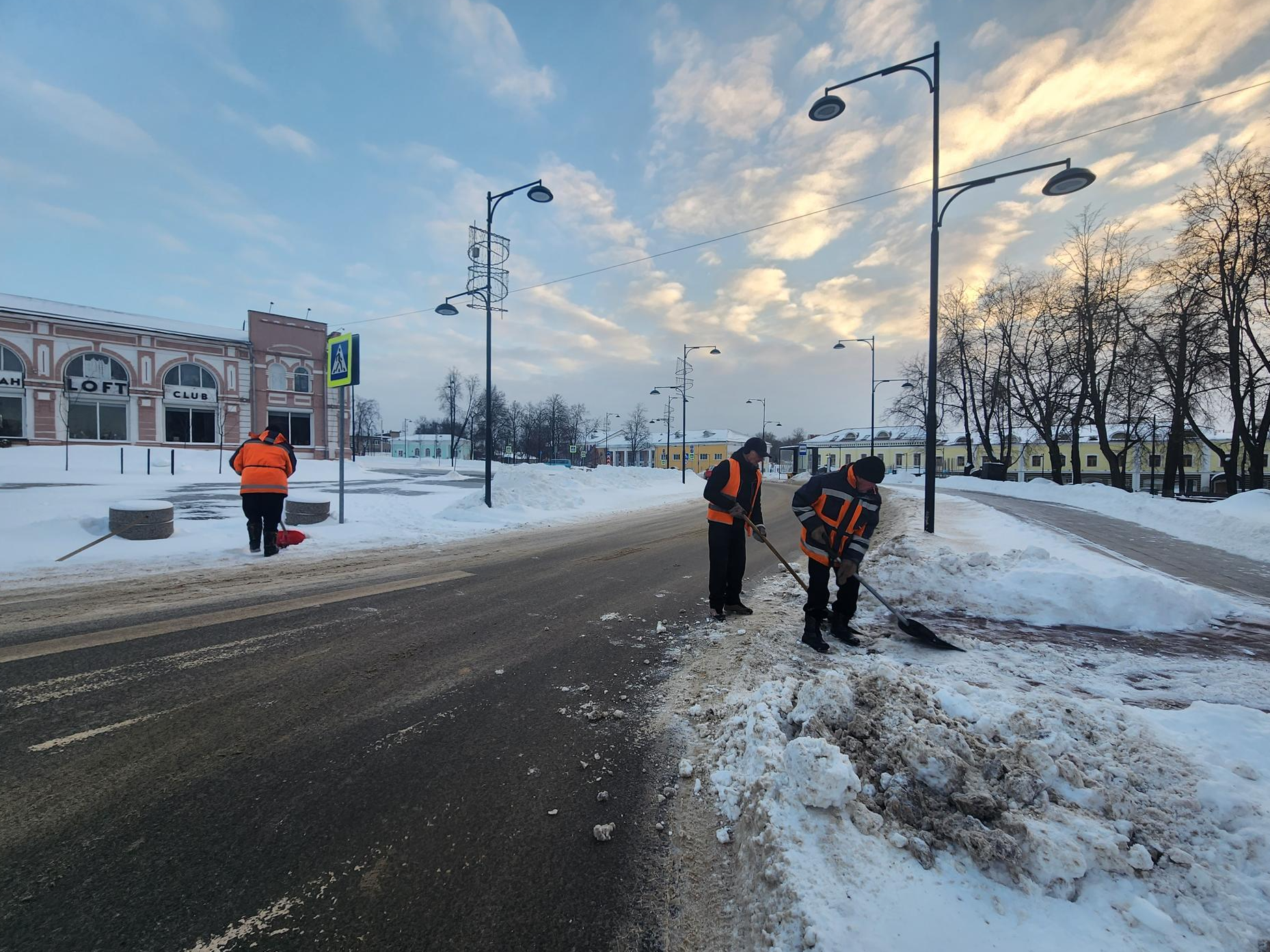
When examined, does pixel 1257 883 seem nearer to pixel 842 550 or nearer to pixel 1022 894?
pixel 1022 894

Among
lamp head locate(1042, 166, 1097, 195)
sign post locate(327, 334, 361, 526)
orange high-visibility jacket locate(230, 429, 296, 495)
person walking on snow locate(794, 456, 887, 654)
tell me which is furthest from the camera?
sign post locate(327, 334, 361, 526)

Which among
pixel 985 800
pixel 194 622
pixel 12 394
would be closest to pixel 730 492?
pixel 985 800

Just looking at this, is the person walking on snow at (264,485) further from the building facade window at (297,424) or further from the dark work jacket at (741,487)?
the building facade window at (297,424)

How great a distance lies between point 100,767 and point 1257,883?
4.80m

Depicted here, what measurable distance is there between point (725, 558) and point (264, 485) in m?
6.60

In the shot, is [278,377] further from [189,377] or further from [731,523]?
[731,523]

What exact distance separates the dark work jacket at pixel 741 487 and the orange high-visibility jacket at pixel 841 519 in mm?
834

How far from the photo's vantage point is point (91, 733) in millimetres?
2898

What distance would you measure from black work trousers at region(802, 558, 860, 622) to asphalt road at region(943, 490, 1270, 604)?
244 inches

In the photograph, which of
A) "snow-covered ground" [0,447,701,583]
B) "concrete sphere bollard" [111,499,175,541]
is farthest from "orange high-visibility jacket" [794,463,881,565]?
"concrete sphere bollard" [111,499,175,541]

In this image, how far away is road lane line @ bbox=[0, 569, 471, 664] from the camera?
3988 mm

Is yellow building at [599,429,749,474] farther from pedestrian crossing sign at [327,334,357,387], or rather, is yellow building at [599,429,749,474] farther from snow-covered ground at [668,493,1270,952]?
snow-covered ground at [668,493,1270,952]

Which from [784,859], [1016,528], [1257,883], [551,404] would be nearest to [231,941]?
[784,859]

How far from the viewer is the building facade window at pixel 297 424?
118 ft
